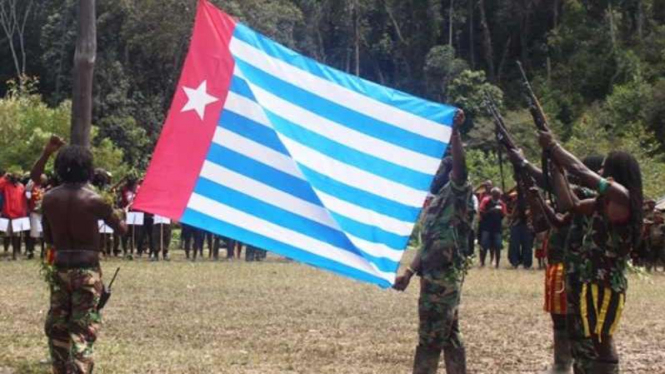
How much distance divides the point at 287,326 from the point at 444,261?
4.92m

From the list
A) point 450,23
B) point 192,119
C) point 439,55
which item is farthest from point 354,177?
point 450,23

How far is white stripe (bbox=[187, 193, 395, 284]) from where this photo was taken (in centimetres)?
767

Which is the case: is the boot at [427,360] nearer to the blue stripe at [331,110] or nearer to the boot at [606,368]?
the boot at [606,368]

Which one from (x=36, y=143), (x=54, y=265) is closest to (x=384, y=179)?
(x=54, y=265)

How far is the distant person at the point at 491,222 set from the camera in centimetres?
2392

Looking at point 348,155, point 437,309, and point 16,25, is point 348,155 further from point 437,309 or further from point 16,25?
point 16,25

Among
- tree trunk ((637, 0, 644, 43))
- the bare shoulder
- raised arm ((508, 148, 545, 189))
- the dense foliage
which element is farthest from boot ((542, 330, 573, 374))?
tree trunk ((637, 0, 644, 43))

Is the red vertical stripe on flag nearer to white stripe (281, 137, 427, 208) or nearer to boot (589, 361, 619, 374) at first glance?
white stripe (281, 137, 427, 208)

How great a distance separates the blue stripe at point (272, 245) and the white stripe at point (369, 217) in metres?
0.39

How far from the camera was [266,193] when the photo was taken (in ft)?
25.8

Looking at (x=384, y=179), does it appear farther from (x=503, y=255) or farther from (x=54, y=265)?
(x=503, y=255)

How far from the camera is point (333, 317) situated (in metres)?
13.5

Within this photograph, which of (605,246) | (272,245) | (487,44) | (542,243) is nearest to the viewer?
(605,246)

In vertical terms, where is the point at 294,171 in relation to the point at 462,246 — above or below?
above
